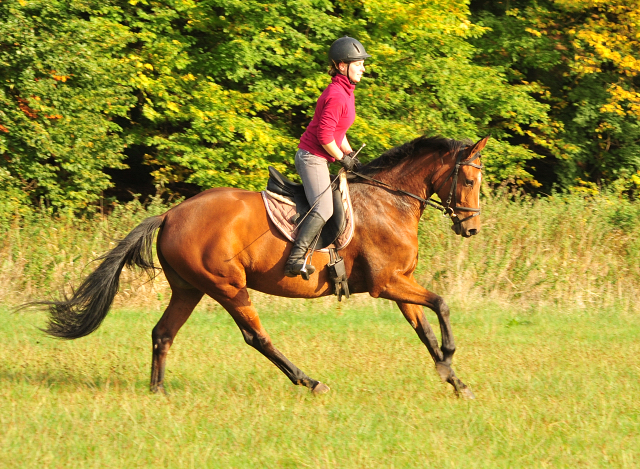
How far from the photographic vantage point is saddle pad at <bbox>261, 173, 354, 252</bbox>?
674cm

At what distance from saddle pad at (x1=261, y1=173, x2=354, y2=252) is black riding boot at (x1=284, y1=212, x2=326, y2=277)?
13cm

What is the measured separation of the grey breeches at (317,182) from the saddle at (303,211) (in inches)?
4.5

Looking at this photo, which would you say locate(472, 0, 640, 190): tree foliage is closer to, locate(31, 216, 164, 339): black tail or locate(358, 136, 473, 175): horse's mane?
locate(358, 136, 473, 175): horse's mane

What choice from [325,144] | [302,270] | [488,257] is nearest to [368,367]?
[302,270]

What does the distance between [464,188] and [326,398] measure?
232cm

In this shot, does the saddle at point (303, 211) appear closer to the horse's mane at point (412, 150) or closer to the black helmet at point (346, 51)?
the horse's mane at point (412, 150)

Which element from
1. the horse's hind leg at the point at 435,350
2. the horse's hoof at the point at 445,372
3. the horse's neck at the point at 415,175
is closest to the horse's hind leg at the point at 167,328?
the horse's hind leg at the point at 435,350

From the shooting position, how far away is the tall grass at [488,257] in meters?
11.4

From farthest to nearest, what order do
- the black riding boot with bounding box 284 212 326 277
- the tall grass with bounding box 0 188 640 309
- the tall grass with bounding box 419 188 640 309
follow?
1. the tall grass with bounding box 419 188 640 309
2. the tall grass with bounding box 0 188 640 309
3. the black riding boot with bounding box 284 212 326 277

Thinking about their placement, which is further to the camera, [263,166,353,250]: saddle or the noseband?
the noseband

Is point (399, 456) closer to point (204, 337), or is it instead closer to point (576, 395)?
point (576, 395)

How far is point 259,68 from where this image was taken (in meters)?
16.0

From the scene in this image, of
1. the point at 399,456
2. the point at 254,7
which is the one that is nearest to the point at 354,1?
the point at 254,7

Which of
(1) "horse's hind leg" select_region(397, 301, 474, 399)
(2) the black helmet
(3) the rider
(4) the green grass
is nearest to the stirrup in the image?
(3) the rider
